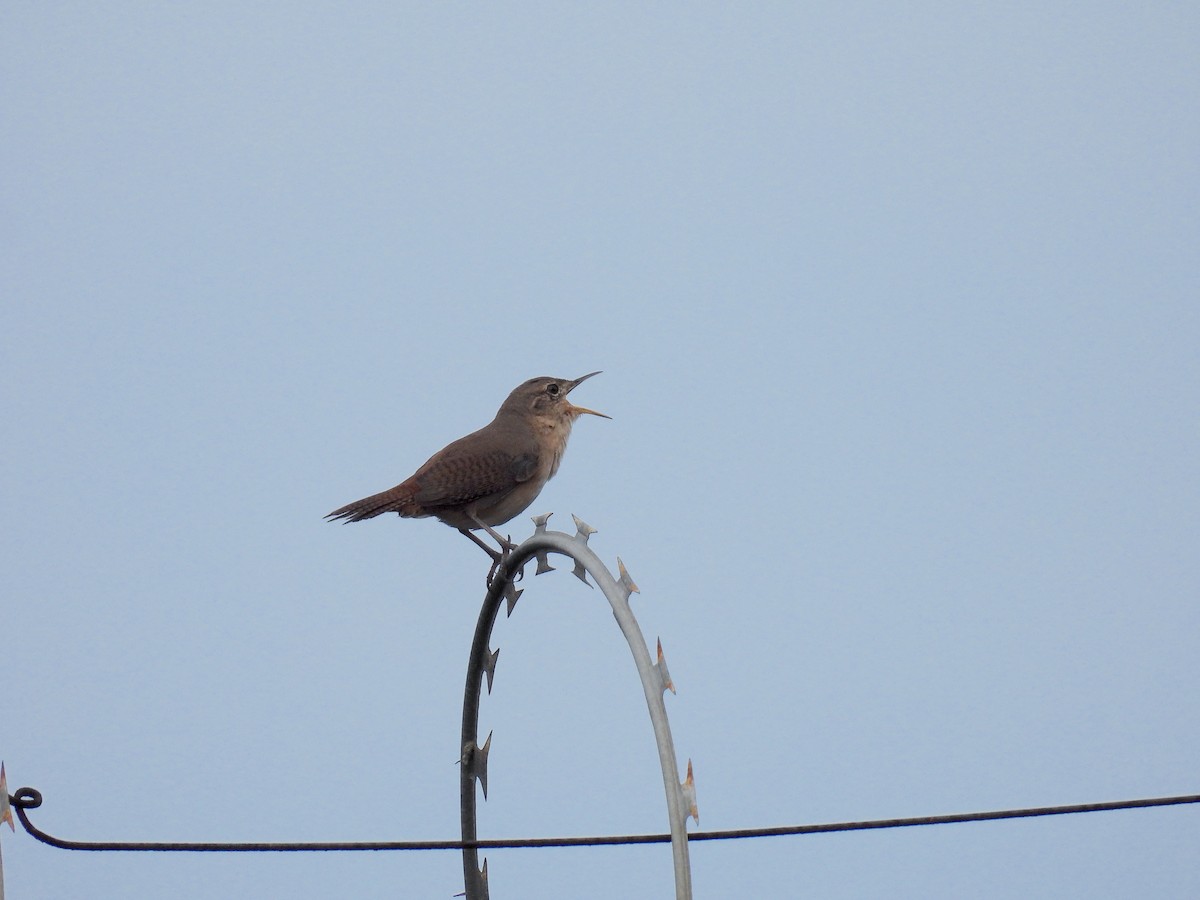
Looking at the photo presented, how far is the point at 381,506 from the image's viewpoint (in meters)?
6.00

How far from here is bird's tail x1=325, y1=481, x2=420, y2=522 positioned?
5.89 meters

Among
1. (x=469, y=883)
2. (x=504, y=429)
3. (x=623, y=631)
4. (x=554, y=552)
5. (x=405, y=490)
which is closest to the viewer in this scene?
(x=623, y=631)

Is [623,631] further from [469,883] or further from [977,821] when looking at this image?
[469,883]

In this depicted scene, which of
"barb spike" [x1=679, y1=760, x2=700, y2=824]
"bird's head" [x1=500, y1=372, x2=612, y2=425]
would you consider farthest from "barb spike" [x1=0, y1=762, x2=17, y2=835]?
"bird's head" [x1=500, y1=372, x2=612, y2=425]

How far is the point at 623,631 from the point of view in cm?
404

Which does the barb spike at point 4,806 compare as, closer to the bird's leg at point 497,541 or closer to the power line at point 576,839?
the power line at point 576,839

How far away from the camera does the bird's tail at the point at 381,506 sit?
19.3 feet

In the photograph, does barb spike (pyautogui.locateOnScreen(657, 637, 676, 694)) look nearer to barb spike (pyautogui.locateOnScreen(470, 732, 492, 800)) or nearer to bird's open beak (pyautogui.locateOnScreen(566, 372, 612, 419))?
barb spike (pyautogui.locateOnScreen(470, 732, 492, 800))

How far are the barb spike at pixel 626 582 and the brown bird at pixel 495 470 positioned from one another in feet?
6.06

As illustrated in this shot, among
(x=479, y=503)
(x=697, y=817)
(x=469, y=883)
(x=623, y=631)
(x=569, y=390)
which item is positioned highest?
(x=569, y=390)

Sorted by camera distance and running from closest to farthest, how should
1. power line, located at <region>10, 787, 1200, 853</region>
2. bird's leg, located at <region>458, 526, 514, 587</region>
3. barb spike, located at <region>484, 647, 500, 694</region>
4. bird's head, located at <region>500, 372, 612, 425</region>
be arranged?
1. power line, located at <region>10, 787, 1200, 853</region>
2. barb spike, located at <region>484, 647, 500, 694</region>
3. bird's leg, located at <region>458, 526, 514, 587</region>
4. bird's head, located at <region>500, 372, 612, 425</region>

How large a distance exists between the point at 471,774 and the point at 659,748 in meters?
1.37

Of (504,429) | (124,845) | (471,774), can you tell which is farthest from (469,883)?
(504,429)

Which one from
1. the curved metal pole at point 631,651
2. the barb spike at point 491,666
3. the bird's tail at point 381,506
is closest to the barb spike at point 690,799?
the curved metal pole at point 631,651
